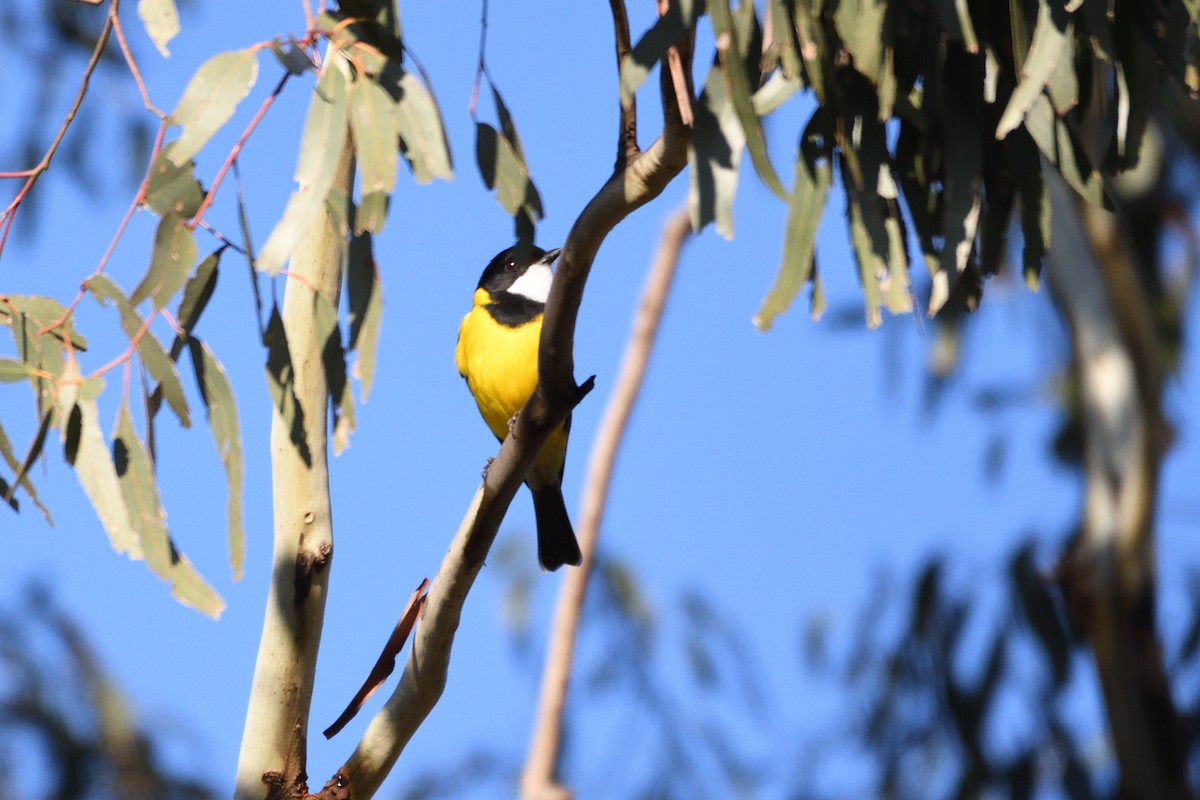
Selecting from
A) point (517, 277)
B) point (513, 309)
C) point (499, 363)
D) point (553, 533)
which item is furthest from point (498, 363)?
point (553, 533)

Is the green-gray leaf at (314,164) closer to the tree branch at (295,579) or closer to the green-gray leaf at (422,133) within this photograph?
the green-gray leaf at (422,133)

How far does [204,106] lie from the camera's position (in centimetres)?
179

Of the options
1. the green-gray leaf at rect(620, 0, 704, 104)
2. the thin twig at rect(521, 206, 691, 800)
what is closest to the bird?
the thin twig at rect(521, 206, 691, 800)

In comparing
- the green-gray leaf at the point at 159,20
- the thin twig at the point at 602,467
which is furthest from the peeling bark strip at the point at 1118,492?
the green-gray leaf at the point at 159,20

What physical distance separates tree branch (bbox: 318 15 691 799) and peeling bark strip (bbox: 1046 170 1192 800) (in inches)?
76.7

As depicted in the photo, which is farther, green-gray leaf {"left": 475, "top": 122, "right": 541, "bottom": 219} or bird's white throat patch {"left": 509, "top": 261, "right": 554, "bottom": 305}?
bird's white throat patch {"left": 509, "top": 261, "right": 554, "bottom": 305}

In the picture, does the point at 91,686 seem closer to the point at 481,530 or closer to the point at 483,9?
the point at 481,530

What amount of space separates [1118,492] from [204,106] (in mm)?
2685

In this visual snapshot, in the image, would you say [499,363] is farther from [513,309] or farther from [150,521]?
[150,521]

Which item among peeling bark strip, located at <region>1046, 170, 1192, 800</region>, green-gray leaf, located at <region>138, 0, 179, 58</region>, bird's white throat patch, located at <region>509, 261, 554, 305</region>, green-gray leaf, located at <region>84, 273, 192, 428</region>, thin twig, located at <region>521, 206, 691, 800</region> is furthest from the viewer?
thin twig, located at <region>521, 206, 691, 800</region>

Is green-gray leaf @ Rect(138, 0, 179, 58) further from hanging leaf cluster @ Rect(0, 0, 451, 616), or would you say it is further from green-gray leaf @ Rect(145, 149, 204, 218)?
green-gray leaf @ Rect(145, 149, 204, 218)

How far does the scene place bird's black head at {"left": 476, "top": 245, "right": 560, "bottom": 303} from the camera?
3572mm

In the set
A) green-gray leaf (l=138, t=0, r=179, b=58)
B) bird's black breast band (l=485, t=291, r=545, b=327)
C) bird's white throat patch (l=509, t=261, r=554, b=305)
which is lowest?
bird's black breast band (l=485, t=291, r=545, b=327)

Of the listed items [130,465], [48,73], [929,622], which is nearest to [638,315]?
[929,622]
